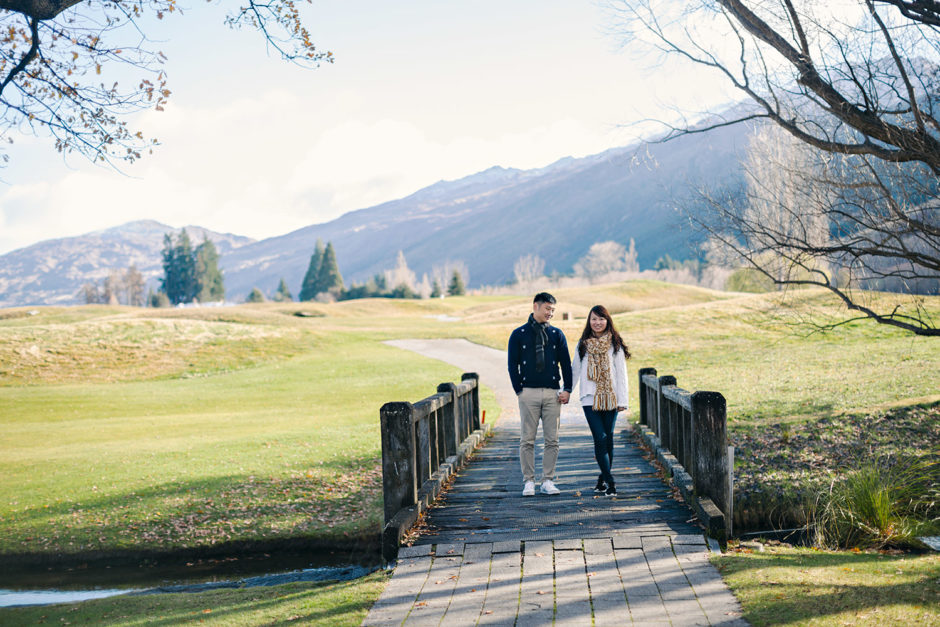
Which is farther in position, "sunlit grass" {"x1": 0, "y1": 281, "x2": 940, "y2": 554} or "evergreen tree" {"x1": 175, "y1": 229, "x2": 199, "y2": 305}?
"evergreen tree" {"x1": 175, "y1": 229, "x2": 199, "y2": 305}

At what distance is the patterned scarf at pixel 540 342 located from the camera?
7.62m

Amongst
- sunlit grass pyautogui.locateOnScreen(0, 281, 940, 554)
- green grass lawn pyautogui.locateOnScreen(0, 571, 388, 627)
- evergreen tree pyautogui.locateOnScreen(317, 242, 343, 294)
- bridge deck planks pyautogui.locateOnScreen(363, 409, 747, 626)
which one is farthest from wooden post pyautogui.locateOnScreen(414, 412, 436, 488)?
evergreen tree pyautogui.locateOnScreen(317, 242, 343, 294)

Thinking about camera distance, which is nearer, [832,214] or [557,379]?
→ [557,379]

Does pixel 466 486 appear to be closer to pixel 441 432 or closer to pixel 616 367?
pixel 441 432

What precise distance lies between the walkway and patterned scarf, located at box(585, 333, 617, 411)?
40.2 inches

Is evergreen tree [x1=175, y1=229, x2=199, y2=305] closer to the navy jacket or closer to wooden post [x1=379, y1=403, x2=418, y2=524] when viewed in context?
the navy jacket

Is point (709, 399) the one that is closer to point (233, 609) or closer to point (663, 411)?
point (663, 411)

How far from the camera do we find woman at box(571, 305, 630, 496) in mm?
7645

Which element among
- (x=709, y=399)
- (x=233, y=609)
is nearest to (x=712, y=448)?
(x=709, y=399)

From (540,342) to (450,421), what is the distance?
2776 millimetres

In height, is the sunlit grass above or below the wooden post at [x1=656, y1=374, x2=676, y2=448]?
below

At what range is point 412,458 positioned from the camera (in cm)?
678

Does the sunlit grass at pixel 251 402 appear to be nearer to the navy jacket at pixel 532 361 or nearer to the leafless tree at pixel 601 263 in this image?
the navy jacket at pixel 532 361

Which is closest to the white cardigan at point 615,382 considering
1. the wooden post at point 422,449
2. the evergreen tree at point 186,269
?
the wooden post at point 422,449
